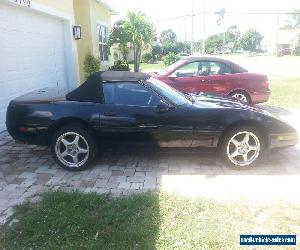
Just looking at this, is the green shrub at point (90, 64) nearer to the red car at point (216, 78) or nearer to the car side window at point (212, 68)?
the red car at point (216, 78)

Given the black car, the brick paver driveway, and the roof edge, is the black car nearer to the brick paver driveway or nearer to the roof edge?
the brick paver driveway

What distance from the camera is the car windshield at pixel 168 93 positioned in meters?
5.09

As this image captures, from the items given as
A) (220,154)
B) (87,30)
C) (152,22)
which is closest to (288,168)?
(220,154)

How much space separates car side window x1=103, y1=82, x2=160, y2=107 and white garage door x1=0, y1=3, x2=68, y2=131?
3267 millimetres

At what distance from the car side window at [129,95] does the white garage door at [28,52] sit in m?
3.27

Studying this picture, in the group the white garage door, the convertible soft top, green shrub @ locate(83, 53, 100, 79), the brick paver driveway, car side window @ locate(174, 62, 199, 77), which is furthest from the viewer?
green shrub @ locate(83, 53, 100, 79)

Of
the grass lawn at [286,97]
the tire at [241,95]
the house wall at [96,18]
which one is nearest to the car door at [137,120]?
the tire at [241,95]

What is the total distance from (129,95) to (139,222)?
2.09 meters

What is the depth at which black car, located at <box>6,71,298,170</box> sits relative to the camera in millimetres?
4977

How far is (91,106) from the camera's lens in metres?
5.01

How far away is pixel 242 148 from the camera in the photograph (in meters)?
5.09

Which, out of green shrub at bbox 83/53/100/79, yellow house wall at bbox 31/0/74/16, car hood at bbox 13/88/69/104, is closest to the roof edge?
green shrub at bbox 83/53/100/79

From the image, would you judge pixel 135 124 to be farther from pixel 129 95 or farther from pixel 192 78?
pixel 192 78

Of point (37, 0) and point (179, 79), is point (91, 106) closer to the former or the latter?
point (179, 79)
